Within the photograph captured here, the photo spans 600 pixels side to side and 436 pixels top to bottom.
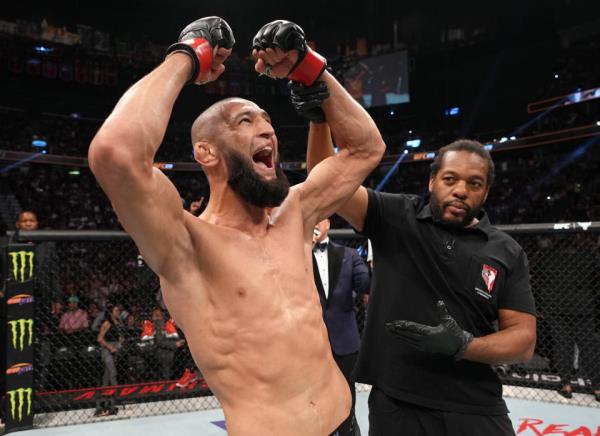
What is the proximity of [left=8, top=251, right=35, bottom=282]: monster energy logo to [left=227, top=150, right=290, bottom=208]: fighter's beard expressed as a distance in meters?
2.16

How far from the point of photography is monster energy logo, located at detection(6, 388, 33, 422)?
290cm

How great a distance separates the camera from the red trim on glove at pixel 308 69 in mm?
1428

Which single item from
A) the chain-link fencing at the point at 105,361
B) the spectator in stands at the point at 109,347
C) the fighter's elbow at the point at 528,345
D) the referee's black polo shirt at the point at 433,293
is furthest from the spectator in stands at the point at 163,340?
the fighter's elbow at the point at 528,345

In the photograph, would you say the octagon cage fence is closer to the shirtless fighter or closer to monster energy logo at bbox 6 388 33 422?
monster energy logo at bbox 6 388 33 422

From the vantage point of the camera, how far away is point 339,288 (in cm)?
304

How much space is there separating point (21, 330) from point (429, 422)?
92.5 inches

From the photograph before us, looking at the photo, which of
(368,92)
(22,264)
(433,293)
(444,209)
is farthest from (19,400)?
(368,92)

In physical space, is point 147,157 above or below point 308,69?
below

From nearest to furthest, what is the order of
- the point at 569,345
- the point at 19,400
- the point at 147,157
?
the point at 147,157 → the point at 19,400 → the point at 569,345

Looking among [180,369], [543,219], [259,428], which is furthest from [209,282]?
[543,219]

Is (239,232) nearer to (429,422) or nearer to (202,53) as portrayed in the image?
(202,53)

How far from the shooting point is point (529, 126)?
14.6 meters

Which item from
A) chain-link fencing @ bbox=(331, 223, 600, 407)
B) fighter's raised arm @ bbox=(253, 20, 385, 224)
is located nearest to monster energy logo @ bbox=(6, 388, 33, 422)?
chain-link fencing @ bbox=(331, 223, 600, 407)

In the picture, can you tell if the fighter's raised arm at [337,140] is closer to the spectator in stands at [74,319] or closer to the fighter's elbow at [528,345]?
the fighter's elbow at [528,345]
